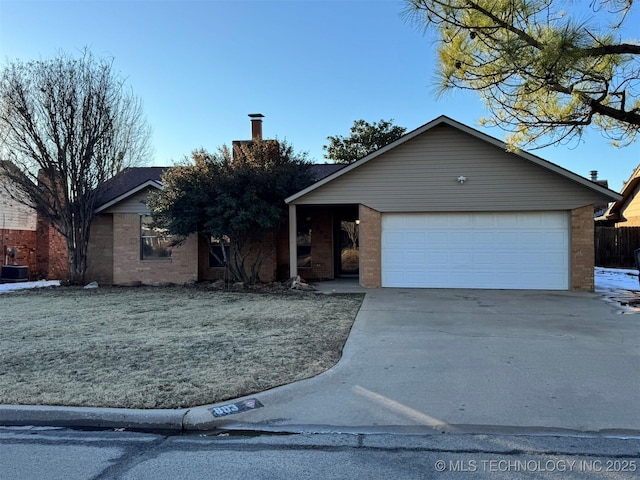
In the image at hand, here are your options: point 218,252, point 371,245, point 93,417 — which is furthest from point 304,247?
point 93,417

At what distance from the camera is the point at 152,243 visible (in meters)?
17.3

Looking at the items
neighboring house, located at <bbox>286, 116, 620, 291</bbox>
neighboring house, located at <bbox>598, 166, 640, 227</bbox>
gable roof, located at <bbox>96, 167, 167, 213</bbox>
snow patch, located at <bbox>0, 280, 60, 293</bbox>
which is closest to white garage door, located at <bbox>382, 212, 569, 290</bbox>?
neighboring house, located at <bbox>286, 116, 620, 291</bbox>

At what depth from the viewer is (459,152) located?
1466 centimetres

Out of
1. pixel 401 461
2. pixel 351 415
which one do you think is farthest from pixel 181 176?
pixel 401 461

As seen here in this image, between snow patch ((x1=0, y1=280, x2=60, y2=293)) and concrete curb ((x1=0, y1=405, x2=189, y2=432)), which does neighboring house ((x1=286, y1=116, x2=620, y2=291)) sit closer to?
snow patch ((x1=0, y1=280, x2=60, y2=293))

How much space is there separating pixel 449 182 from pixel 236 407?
→ 37.4 ft

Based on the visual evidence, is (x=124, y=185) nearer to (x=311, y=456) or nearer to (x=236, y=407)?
(x=236, y=407)

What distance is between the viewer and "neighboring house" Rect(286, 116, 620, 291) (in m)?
14.2

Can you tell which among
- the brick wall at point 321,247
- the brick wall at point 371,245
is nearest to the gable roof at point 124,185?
the brick wall at point 321,247

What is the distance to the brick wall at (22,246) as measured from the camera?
19178 millimetres

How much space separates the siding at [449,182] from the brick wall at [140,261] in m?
4.80

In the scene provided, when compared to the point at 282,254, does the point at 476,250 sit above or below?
above

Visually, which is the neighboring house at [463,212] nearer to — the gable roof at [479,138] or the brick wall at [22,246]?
the gable roof at [479,138]

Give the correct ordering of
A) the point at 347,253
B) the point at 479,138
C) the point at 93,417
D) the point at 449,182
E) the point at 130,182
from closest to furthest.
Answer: the point at 93,417
the point at 479,138
the point at 449,182
the point at 130,182
the point at 347,253
